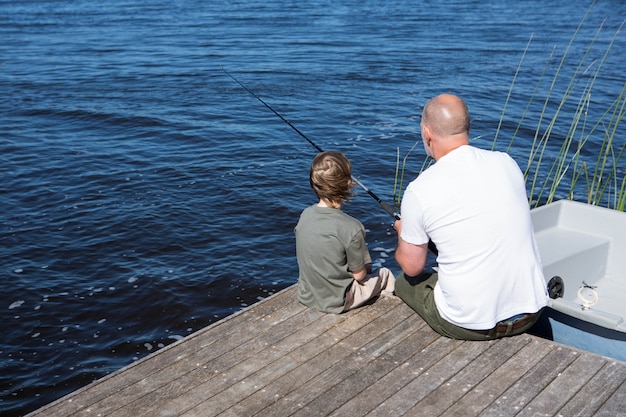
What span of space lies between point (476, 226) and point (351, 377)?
42.3 inches

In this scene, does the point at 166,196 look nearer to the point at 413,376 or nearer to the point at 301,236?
the point at 301,236

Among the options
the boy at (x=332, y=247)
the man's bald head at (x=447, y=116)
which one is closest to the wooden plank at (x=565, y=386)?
the boy at (x=332, y=247)

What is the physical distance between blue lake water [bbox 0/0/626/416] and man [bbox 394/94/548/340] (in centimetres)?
325

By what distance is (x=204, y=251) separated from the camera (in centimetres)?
825

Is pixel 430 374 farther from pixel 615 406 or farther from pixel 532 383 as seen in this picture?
pixel 615 406

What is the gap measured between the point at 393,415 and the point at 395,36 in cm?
1788

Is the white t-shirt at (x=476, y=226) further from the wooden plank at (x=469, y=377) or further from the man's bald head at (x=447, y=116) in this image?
the wooden plank at (x=469, y=377)

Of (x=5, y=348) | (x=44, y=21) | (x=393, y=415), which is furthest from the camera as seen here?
(x=44, y=21)

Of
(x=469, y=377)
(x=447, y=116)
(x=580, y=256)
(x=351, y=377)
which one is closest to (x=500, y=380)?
(x=469, y=377)

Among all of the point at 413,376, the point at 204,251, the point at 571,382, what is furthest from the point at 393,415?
Answer: the point at 204,251

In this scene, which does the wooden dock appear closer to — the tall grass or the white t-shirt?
the white t-shirt

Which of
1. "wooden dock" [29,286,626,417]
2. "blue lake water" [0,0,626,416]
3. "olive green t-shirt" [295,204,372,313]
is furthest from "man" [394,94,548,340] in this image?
"blue lake water" [0,0,626,416]

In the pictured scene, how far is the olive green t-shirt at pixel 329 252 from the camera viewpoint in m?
4.61

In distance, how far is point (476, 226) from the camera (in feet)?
13.0
